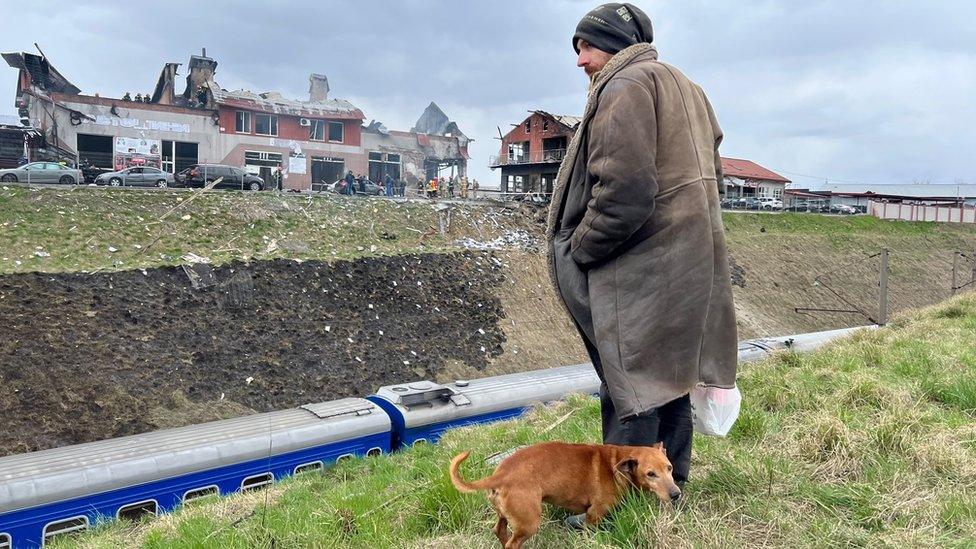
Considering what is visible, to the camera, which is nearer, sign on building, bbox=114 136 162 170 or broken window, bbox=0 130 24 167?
broken window, bbox=0 130 24 167

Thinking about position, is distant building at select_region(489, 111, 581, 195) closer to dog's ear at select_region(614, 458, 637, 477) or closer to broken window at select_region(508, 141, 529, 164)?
broken window at select_region(508, 141, 529, 164)

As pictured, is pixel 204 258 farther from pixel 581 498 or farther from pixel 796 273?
→ pixel 796 273

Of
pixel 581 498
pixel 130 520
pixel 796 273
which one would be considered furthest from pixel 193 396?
pixel 796 273

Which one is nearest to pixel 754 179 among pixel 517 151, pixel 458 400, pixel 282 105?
pixel 517 151

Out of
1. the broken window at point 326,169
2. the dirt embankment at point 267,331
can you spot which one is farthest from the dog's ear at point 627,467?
the broken window at point 326,169

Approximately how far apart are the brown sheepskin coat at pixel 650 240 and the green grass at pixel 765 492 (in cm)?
65

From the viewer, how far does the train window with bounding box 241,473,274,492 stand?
7125mm

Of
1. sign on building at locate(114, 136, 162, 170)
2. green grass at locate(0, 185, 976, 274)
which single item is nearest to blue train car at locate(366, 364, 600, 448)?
green grass at locate(0, 185, 976, 274)

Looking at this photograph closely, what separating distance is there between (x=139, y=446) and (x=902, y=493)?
689cm

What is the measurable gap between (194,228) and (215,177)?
8.58 meters

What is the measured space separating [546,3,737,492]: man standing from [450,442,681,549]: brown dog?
21cm

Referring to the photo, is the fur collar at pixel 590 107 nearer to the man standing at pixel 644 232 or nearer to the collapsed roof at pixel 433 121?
the man standing at pixel 644 232

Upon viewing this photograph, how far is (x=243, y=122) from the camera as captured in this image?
40719mm

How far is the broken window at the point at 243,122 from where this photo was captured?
1596 inches
